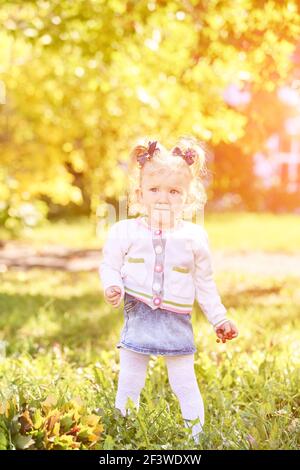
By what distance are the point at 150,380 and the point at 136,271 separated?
1.17 metres

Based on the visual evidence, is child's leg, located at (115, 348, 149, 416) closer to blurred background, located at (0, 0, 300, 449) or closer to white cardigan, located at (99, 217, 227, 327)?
blurred background, located at (0, 0, 300, 449)

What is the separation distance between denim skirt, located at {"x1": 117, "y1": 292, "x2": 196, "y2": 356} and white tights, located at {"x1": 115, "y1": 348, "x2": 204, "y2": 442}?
0.27 ft

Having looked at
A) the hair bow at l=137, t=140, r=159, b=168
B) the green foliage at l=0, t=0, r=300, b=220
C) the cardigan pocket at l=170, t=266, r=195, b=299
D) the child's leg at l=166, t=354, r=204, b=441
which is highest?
the green foliage at l=0, t=0, r=300, b=220

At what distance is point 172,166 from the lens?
3369mm

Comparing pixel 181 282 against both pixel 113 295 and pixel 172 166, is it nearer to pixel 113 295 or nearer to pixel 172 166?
pixel 113 295

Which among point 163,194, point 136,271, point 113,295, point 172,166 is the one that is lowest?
point 113,295

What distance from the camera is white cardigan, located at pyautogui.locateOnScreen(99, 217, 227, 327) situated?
3330 millimetres

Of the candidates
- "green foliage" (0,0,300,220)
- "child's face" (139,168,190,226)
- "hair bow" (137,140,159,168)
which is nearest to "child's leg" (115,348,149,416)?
"child's face" (139,168,190,226)

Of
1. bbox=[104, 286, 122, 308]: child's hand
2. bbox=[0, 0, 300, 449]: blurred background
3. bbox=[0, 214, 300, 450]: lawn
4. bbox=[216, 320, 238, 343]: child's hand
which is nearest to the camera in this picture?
bbox=[0, 214, 300, 450]: lawn

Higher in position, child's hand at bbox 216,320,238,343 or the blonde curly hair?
the blonde curly hair

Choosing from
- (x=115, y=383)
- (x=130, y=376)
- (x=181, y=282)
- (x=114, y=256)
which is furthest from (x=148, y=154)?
(x=115, y=383)

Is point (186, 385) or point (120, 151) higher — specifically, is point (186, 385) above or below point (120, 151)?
below

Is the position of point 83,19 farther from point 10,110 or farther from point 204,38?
point 10,110

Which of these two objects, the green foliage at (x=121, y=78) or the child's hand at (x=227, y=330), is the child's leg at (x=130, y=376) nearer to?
the child's hand at (x=227, y=330)
